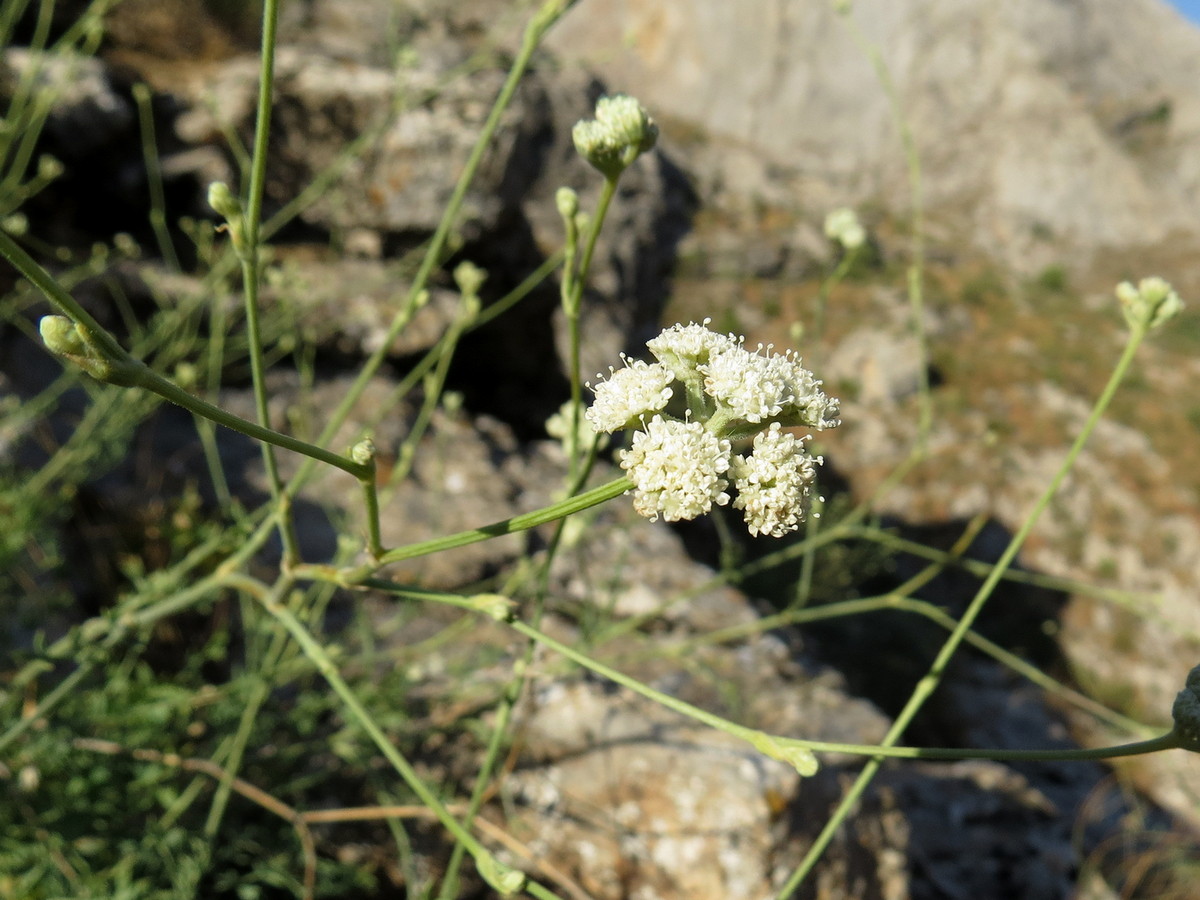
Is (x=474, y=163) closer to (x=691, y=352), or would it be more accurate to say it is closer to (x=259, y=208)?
(x=259, y=208)

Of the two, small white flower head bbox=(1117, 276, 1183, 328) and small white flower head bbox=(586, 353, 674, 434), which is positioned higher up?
small white flower head bbox=(1117, 276, 1183, 328)

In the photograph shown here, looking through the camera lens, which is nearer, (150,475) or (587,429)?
(587,429)

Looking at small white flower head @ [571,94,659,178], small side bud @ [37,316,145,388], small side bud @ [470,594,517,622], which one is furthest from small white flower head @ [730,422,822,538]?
small side bud @ [37,316,145,388]

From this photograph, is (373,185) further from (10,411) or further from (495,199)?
(10,411)

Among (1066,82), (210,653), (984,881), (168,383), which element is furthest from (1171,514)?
(1066,82)

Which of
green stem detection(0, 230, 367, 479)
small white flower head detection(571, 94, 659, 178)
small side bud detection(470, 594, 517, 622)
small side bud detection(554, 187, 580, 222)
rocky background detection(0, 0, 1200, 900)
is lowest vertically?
rocky background detection(0, 0, 1200, 900)

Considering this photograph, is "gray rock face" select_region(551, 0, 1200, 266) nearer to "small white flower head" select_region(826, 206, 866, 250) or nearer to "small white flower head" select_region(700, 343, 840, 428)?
"small white flower head" select_region(826, 206, 866, 250)

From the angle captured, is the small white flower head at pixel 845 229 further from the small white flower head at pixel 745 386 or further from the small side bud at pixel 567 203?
the small white flower head at pixel 745 386
